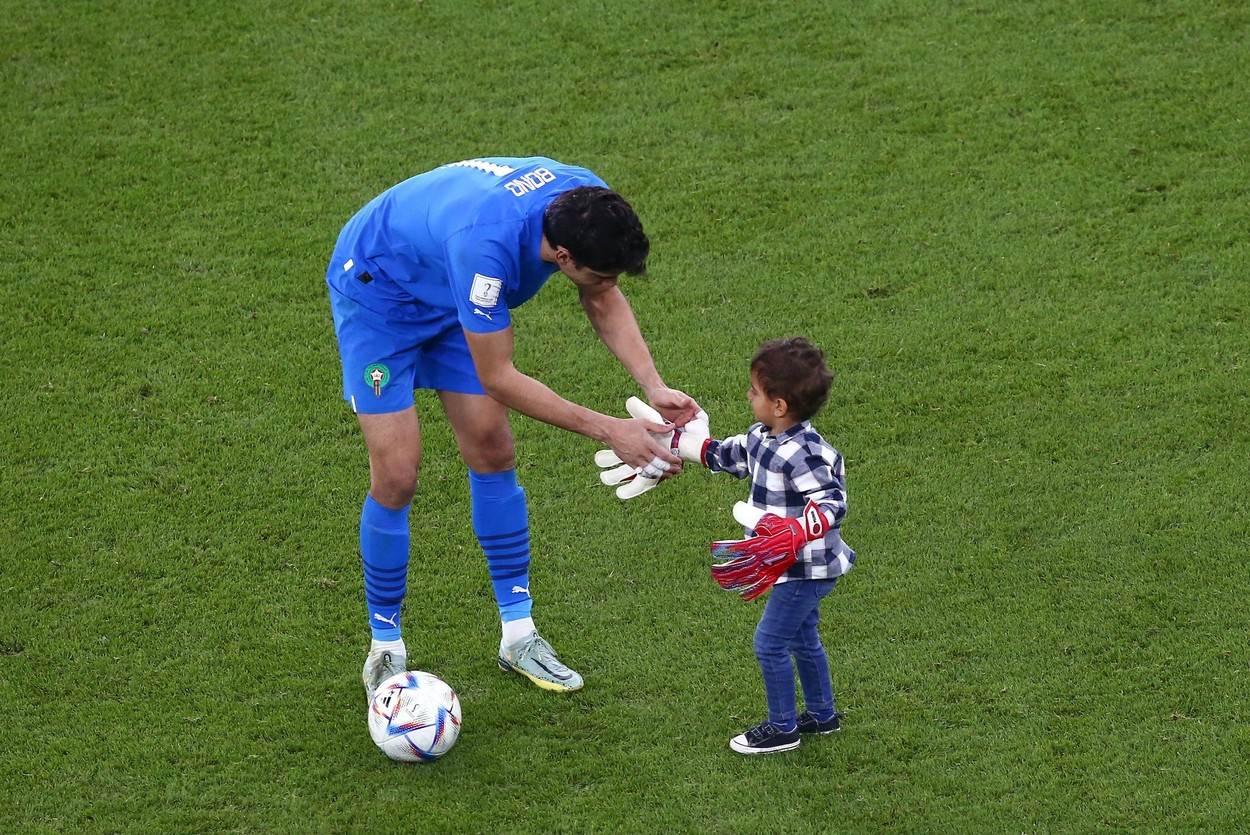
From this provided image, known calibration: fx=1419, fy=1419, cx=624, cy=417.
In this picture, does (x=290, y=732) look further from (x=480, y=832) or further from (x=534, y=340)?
(x=534, y=340)

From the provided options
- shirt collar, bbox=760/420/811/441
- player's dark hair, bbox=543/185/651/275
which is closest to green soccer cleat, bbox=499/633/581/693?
shirt collar, bbox=760/420/811/441

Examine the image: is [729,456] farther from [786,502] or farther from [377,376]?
[377,376]

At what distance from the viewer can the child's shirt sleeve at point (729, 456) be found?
13.9 ft

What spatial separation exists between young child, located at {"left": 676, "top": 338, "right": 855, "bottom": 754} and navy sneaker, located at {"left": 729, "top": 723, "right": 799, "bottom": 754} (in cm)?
11

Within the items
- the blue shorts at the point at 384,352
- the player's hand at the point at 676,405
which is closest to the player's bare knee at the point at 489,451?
the blue shorts at the point at 384,352

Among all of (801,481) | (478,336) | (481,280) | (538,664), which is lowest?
(538,664)

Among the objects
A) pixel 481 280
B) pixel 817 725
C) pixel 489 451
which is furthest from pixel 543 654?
pixel 481 280

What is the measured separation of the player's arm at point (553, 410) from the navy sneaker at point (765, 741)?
927 mm

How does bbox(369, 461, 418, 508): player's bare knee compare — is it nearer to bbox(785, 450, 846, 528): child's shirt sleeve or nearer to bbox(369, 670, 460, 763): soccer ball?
bbox(369, 670, 460, 763): soccer ball

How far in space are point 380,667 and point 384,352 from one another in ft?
3.58

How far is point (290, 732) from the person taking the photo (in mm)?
4656

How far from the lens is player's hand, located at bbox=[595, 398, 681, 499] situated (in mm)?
4180

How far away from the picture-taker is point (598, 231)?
3930 mm

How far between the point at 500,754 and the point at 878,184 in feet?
13.9
